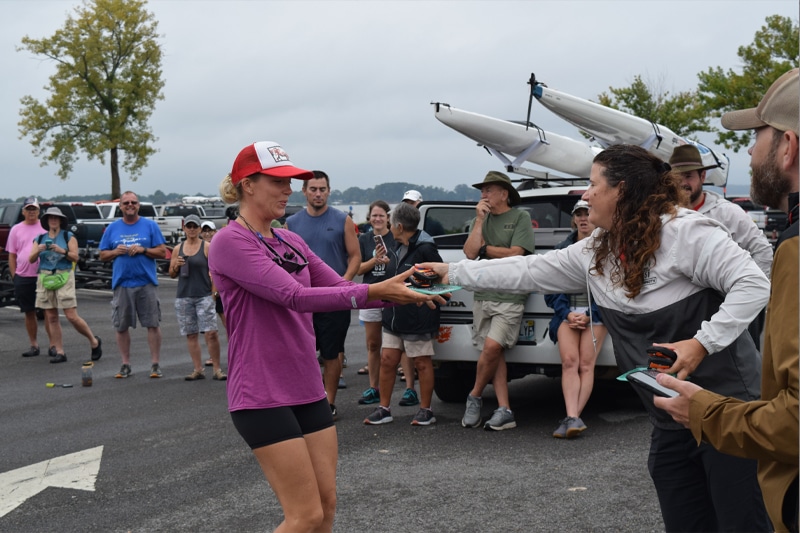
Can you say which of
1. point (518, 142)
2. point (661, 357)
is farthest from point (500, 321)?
point (518, 142)

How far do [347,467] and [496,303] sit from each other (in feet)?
6.68

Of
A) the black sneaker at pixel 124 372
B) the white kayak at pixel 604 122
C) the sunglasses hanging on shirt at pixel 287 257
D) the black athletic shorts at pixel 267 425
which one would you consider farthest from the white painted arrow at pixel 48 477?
the white kayak at pixel 604 122

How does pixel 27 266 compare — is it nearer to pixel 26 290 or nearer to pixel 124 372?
pixel 26 290

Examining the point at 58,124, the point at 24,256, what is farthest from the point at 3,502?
the point at 58,124

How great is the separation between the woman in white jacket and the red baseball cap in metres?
1.32

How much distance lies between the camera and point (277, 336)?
398 centimetres

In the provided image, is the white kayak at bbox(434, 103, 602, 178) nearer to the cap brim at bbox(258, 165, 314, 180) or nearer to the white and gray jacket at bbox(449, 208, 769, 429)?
the cap brim at bbox(258, 165, 314, 180)

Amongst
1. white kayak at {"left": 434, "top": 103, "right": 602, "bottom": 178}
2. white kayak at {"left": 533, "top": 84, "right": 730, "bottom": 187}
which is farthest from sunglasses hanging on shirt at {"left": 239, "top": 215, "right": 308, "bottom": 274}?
white kayak at {"left": 533, "top": 84, "right": 730, "bottom": 187}

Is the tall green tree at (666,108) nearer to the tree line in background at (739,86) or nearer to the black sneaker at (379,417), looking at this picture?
the tree line in background at (739,86)

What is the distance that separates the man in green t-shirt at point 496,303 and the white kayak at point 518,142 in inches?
251

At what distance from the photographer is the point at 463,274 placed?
4.28 m

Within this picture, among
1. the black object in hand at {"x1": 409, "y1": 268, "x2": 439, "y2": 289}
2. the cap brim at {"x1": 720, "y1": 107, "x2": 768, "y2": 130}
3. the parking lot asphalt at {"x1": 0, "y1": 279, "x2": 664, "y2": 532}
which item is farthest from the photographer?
the parking lot asphalt at {"x1": 0, "y1": 279, "x2": 664, "y2": 532}

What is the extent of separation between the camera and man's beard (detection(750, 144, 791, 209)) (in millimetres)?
2441

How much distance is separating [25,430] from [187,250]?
333 cm
